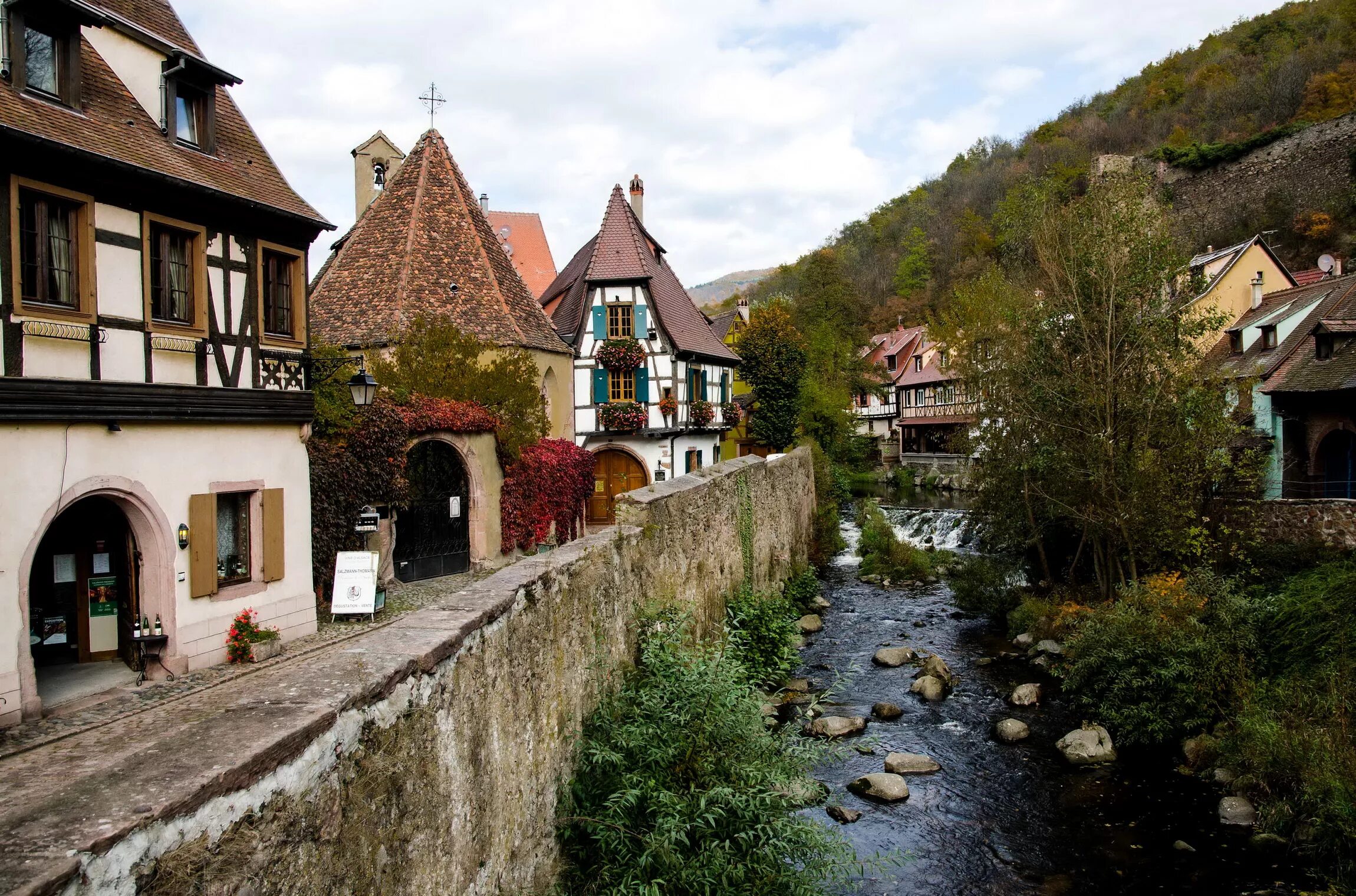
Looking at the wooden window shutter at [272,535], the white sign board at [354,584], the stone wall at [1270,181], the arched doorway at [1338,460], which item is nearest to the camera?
the wooden window shutter at [272,535]

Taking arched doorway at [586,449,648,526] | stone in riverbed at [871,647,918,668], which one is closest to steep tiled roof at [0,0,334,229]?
stone in riverbed at [871,647,918,668]

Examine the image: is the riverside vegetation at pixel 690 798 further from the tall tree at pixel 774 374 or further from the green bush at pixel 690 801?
the tall tree at pixel 774 374

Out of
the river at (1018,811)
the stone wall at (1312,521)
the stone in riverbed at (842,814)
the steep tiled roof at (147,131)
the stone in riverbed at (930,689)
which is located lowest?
the river at (1018,811)

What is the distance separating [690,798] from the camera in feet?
19.2

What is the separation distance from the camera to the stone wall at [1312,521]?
1541 cm

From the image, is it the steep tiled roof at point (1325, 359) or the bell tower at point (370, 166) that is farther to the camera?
the bell tower at point (370, 166)

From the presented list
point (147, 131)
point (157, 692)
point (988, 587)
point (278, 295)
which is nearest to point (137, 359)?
point (278, 295)

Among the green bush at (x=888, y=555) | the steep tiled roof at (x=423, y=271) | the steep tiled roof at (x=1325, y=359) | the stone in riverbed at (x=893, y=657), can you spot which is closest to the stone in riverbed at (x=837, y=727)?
the stone in riverbed at (x=893, y=657)

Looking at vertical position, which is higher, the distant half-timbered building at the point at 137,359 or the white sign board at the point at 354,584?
the distant half-timbered building at the point at 137,359

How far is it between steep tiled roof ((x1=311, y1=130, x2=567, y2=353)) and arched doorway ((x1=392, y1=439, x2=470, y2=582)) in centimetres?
322

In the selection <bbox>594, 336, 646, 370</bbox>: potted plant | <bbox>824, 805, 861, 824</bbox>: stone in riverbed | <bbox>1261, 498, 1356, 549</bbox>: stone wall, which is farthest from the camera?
<bbox>594, 336, 646, 370</bbox>: potted plant

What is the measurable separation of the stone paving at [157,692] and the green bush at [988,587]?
11771 millimetres

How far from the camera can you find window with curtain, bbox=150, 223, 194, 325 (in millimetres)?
10812

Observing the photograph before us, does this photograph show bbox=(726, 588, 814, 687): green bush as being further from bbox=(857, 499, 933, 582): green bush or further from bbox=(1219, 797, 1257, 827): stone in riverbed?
bbox=(857, 499, 933, 582): green bush
